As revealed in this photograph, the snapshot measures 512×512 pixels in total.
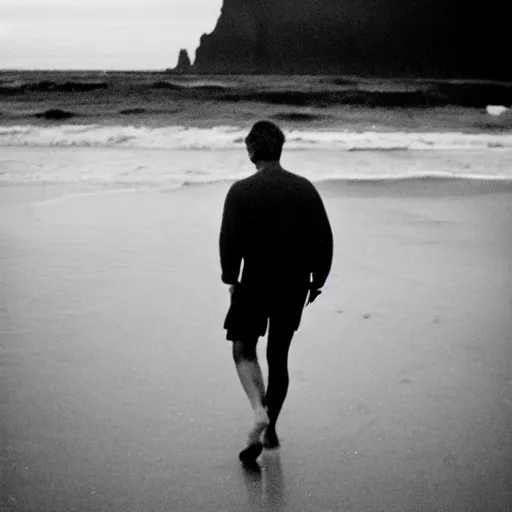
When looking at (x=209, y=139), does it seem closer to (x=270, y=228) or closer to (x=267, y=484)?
(x=270, y=228)

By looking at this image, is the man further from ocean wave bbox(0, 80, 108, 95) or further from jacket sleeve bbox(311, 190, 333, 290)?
ocean wave bbox(0, 80, 108, 95)

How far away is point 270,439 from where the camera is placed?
307 cm

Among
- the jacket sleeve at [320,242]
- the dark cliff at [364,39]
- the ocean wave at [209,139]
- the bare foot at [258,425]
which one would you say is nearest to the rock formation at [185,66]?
the dark cliff at [364,39]

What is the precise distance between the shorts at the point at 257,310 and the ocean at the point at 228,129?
7.30 m

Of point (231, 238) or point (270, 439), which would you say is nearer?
point (231, 238)

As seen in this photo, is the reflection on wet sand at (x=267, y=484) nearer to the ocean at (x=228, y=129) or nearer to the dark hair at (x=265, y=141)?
the dark hair at (x=265, y=141)

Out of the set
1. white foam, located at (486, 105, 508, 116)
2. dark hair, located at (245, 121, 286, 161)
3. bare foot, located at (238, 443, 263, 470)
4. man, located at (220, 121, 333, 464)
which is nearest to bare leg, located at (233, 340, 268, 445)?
man, located at (220, 121, 333, 464)

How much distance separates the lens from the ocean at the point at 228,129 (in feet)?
41.0

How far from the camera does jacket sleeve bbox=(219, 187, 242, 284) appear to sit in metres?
2.82

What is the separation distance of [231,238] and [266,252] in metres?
0.15

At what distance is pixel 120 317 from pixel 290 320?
204 cm

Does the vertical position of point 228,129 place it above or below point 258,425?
below

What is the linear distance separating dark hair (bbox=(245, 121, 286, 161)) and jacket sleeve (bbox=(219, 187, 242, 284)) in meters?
0.19

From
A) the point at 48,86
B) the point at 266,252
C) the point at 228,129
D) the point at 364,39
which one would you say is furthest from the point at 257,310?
A: the point at 364,39
